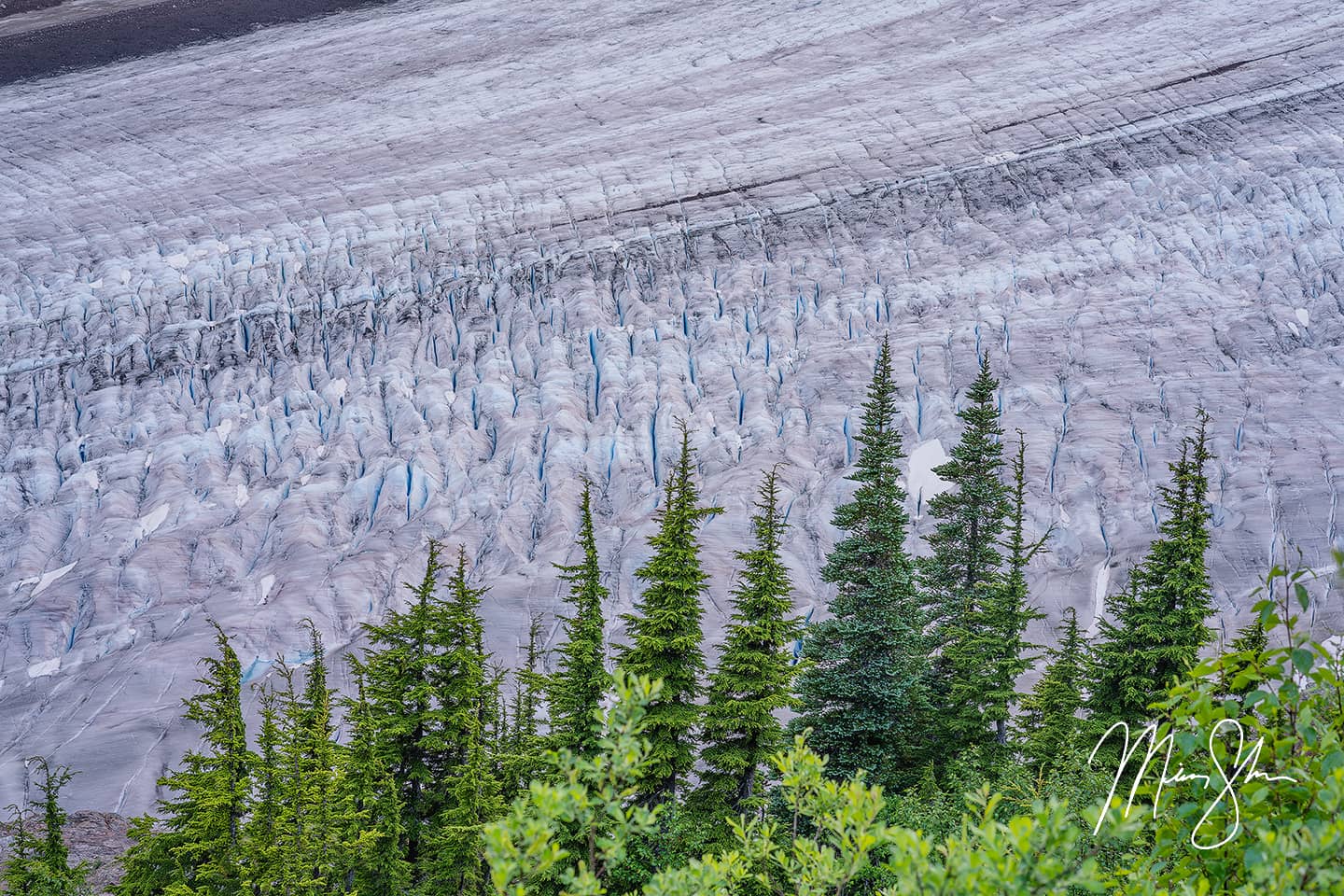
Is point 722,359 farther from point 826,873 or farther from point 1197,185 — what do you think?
point 826,873

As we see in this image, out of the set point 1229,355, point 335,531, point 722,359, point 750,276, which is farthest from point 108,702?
point 1229,355

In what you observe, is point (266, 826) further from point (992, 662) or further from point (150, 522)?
point (150, 522)

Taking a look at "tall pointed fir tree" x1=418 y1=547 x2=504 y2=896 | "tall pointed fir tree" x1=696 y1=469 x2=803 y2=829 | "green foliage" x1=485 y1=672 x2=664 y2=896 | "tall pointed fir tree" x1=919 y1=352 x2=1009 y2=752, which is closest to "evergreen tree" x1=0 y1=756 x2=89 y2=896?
"tall pointed fir tree" x1=418 y1=547 x2=504 y2=896

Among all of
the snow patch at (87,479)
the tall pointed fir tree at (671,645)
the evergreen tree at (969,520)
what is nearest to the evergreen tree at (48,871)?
the tall pointed fir tree at (671,645)

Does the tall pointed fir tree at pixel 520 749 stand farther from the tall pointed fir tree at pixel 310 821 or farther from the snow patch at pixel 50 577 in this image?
the snow patch at pixel 50 577

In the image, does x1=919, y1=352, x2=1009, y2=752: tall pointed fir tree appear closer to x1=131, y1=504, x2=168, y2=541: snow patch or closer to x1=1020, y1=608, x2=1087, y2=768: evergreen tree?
x1=1020, y1=608, x2=1087, y2=768: evergreen tree
